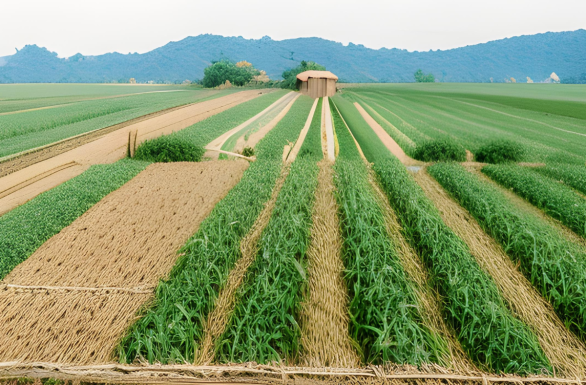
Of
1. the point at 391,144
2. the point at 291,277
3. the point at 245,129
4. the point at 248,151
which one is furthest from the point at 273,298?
the point at 245,129

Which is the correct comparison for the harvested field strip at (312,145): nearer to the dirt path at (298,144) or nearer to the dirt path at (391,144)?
the dirt path at (298,144)

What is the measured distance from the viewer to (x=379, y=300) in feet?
11.2

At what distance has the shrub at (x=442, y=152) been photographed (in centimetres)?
1046

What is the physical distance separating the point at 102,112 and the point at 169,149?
9.79 metres

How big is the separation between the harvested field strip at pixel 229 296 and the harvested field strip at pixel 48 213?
325 cm

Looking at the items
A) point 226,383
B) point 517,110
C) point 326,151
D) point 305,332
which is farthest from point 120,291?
point 517,110

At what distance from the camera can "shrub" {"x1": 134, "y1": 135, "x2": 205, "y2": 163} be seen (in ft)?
31.6

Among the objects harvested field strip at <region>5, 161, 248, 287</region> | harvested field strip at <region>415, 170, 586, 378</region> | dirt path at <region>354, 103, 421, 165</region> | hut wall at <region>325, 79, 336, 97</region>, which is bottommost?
harvested field strip at <region>415, 170, 586, 378</region>

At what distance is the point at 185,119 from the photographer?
56.7ft

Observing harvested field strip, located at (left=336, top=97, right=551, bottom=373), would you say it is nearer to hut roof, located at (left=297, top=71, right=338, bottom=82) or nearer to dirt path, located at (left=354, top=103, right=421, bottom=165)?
dirt path, located at (left=354, top=103, right=421, bottom=165)

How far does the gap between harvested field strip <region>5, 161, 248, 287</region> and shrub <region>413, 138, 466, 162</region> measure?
7093mm

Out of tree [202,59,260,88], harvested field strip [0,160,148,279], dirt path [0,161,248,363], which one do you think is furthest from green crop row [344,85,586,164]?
tree [202,59,260,88]

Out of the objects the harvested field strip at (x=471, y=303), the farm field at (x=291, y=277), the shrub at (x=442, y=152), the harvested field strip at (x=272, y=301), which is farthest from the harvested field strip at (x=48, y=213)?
the shrub at (x=442, y=152)

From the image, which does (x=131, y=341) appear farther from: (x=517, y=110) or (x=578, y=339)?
(x=517, y=110)
